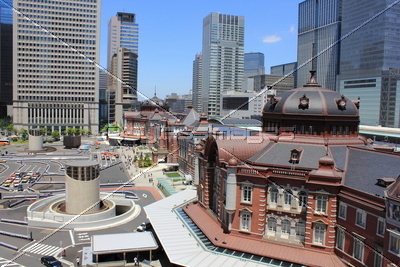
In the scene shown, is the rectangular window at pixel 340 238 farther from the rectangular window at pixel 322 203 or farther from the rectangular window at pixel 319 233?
the rectangular window at pixel 322 203

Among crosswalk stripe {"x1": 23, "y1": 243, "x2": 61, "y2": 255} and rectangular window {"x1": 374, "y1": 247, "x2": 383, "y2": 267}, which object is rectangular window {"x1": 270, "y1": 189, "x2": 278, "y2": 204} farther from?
crosswalk stripe {"x1": 23, "y1": 243, "x2": 61, "y2": 255}

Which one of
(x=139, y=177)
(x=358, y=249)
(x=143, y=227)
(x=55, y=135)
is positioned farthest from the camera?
(x=55, y=135)

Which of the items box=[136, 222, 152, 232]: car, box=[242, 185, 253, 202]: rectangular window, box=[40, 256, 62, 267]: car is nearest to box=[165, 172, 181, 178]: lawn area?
box=[136, 222, 152, 232]: car

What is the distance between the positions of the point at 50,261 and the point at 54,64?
148m

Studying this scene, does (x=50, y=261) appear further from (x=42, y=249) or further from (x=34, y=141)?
(x=34, y=141)

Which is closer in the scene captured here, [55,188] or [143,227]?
[143,227]

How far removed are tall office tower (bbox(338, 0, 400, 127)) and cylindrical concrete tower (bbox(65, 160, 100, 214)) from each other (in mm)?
108197

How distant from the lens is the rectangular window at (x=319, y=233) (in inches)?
1344

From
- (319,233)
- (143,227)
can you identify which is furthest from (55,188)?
(319,233)

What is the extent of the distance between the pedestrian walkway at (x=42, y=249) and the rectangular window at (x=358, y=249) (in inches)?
1177

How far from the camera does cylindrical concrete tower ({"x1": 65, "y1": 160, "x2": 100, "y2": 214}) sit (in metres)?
51.8

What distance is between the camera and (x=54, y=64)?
171375 millimetres

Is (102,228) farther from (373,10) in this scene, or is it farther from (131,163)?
(373,10)

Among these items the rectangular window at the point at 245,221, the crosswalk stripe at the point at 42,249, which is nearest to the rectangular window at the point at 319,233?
the rectangular window at the point at 245,221
